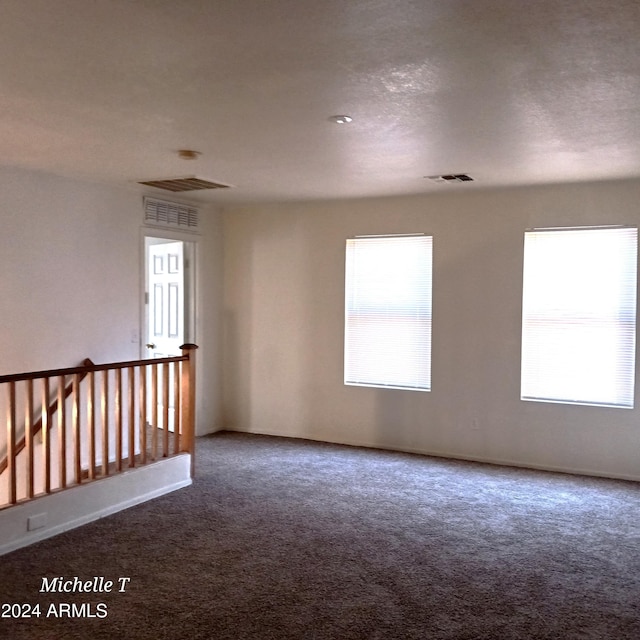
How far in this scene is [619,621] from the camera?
282 centimetres

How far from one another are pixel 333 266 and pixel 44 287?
2640mm

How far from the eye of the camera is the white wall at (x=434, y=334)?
17.2 ft

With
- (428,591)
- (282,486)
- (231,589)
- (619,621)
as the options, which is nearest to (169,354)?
(282,486)

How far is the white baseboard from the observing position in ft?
11.7

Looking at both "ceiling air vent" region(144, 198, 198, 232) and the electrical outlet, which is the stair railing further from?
"ceiling air vent" region(144, 198, 198, 232)

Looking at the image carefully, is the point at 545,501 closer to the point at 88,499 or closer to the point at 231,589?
the point at 231,589

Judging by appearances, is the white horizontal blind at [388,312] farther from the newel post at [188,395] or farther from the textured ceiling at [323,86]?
the newel post at [188,395]

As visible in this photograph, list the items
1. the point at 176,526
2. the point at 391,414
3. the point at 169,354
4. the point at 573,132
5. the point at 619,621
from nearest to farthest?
1. the point at 619,621
2. the point at 573,132
3. the point at 176,526
4. the point at 391,414
5. the point at 169,354

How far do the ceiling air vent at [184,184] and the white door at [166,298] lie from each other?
3.04ft

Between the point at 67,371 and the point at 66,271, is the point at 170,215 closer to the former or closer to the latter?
the point at 66,271

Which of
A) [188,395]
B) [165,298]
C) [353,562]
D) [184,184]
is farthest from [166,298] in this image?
[353,562]

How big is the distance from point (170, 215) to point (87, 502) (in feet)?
9.70

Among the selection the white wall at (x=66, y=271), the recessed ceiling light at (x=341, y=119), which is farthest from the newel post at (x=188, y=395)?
the recessed ceiling light at (x=341, y=119)

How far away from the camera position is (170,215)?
19.8ft
